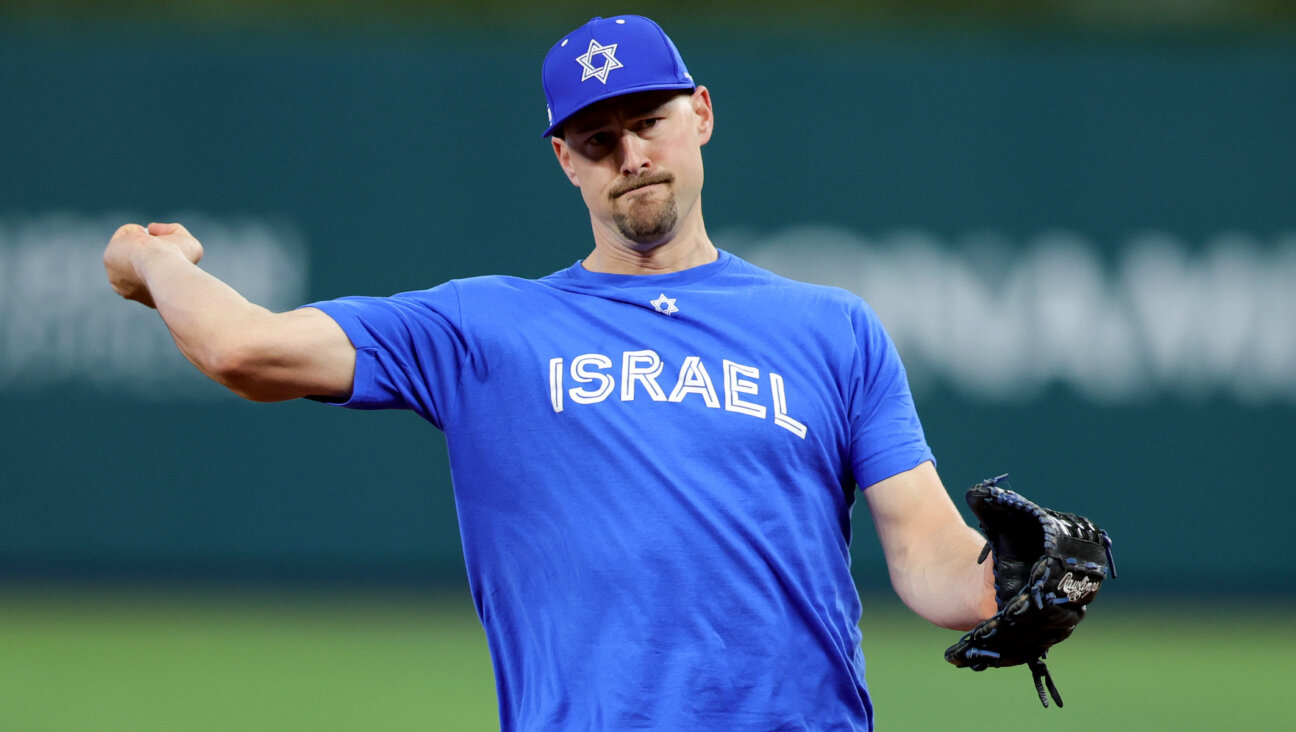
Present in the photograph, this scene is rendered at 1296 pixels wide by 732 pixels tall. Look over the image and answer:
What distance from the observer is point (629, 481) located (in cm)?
275

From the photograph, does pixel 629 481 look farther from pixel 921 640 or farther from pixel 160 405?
pixel 160 405

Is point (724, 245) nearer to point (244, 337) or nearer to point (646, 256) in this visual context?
point (646, 256)

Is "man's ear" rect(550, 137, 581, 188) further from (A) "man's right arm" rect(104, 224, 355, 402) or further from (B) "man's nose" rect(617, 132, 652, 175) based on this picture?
(A) "man's right arm" rect(104, 224, 355, 402)

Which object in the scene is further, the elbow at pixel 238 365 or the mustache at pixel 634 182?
the mustache at pixel 634 182

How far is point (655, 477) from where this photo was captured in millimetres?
2744

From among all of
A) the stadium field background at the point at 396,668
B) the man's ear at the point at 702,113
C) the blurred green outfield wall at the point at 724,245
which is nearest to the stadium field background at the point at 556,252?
the blurred green outfield wall at the point at 724,245

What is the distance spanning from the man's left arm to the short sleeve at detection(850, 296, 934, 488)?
0.10 feet

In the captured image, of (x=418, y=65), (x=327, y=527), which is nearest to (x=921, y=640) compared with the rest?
(x=327, y=527)

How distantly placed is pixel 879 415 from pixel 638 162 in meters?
0.73

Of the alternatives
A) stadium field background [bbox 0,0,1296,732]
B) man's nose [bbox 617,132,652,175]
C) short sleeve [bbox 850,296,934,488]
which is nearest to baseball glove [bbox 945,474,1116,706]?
short sleeve [bbox 850,296,934,488]

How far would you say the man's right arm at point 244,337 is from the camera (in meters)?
2.63

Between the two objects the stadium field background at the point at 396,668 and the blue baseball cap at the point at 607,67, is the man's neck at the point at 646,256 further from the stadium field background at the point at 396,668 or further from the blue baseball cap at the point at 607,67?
the stadium field background at the point at 396,668

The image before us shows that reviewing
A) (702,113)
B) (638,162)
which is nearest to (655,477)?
(638,162)

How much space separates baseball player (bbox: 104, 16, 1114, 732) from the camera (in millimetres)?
2672
